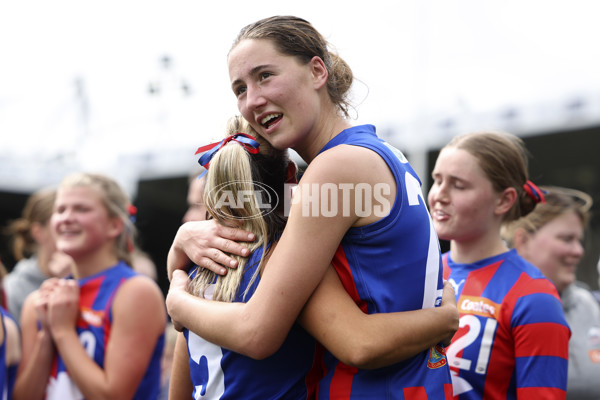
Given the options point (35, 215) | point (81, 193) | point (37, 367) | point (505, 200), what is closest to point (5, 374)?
point (37, 367)

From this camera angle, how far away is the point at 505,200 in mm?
2609

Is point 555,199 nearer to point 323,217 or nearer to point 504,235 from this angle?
point 504,235

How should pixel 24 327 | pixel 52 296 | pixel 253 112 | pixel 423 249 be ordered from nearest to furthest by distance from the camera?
pixel 423 249 → pixel 253 112 → pixel 52 296 → pixel 24 327

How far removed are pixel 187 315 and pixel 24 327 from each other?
6.05ft

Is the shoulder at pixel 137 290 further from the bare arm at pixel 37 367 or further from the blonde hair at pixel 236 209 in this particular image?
the blonde hair at pixel 236 209

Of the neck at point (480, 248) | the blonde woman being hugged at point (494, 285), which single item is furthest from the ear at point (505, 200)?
the neck at point (480, 248)

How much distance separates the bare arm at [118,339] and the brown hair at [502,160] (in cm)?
173

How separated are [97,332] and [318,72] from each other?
6.00ft

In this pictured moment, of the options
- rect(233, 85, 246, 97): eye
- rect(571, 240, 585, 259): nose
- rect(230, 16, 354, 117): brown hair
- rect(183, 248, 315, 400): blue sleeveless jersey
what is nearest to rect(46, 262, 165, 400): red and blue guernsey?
rect(183, 248, 315, 400): blue sleeveless jersey

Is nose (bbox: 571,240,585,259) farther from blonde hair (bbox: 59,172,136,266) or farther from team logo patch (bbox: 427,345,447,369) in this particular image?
blonde hair (bbox: 59,172,136,266)

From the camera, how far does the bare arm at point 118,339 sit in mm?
2777

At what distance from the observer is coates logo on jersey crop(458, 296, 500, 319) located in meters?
2.27

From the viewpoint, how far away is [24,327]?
3.16 meters

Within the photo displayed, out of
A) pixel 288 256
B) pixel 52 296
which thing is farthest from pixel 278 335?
pixel 52 296
